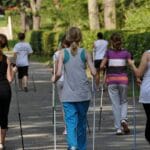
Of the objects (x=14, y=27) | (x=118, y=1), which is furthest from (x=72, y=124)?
(x=14, y=27)

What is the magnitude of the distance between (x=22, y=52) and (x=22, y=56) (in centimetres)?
13

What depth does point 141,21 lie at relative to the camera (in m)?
34.1

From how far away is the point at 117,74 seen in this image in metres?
13.0

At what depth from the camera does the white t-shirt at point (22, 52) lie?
2220 centimetres

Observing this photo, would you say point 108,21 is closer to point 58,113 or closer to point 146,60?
point 58,113

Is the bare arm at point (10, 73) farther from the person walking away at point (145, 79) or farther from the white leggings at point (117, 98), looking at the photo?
the white leggings at point (117, 98)

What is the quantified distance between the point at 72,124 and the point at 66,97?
395mm

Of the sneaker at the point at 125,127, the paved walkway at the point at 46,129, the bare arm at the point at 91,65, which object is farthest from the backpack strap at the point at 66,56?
the sneaker at the point at 125,127

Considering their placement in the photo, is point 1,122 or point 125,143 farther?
point 125,143

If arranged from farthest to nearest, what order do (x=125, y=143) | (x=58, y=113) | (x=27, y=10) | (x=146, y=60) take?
(x=27, y=10)
(x=58, y=113)
(x=125, y=143)
(x=146, y=60)

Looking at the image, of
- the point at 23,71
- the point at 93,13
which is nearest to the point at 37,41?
the point at 93,13

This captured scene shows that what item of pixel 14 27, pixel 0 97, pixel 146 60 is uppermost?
pixel 146 60

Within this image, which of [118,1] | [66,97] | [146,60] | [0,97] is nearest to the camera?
[146,60]

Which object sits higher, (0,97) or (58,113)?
(0,97)
